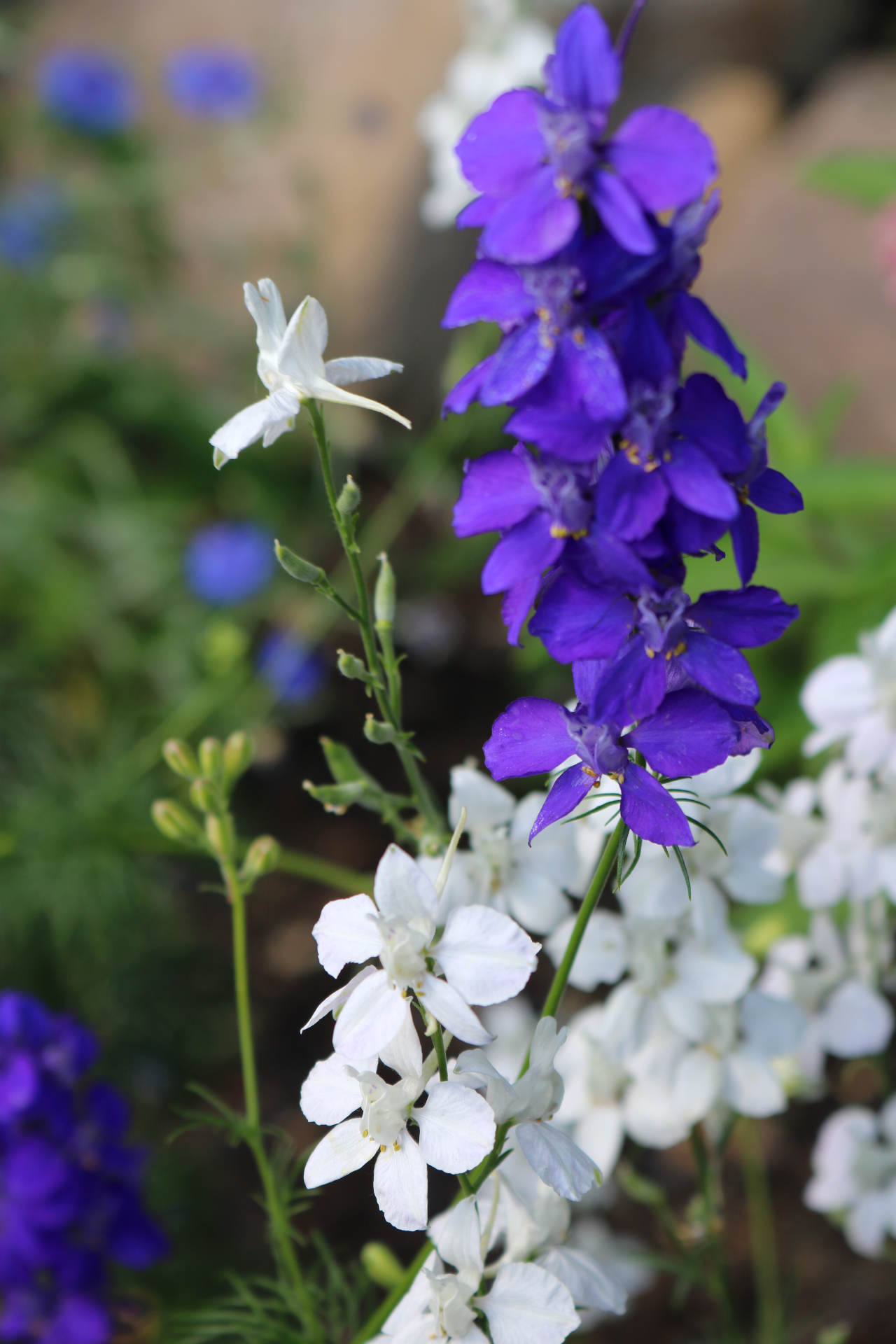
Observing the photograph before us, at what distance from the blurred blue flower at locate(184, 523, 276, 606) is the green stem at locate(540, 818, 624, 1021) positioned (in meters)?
1.29

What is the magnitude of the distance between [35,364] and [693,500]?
2.16 metres

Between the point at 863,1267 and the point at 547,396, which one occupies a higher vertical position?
the point at 547,396


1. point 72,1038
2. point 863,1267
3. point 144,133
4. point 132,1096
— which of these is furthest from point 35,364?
point 863,1267

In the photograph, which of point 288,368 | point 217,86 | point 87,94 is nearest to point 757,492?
point 288,368

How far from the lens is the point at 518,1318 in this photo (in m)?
0.55

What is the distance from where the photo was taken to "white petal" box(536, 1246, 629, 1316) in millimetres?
590

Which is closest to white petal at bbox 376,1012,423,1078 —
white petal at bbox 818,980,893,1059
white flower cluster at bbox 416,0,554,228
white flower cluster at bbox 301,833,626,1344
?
white flower cluster at bbox 301,833,626,1344

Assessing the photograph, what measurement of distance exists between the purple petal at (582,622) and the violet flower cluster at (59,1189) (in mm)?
634

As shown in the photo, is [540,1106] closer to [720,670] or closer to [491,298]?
[720,670]

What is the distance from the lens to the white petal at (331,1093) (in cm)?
53

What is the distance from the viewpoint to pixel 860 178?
1358 mm

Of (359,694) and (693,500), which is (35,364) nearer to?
(359,694)

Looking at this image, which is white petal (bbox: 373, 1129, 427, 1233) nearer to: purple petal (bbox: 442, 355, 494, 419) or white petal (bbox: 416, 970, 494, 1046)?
white petal (bbox: 416, 970, 494, 1046)

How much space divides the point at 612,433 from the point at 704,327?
0.05m
